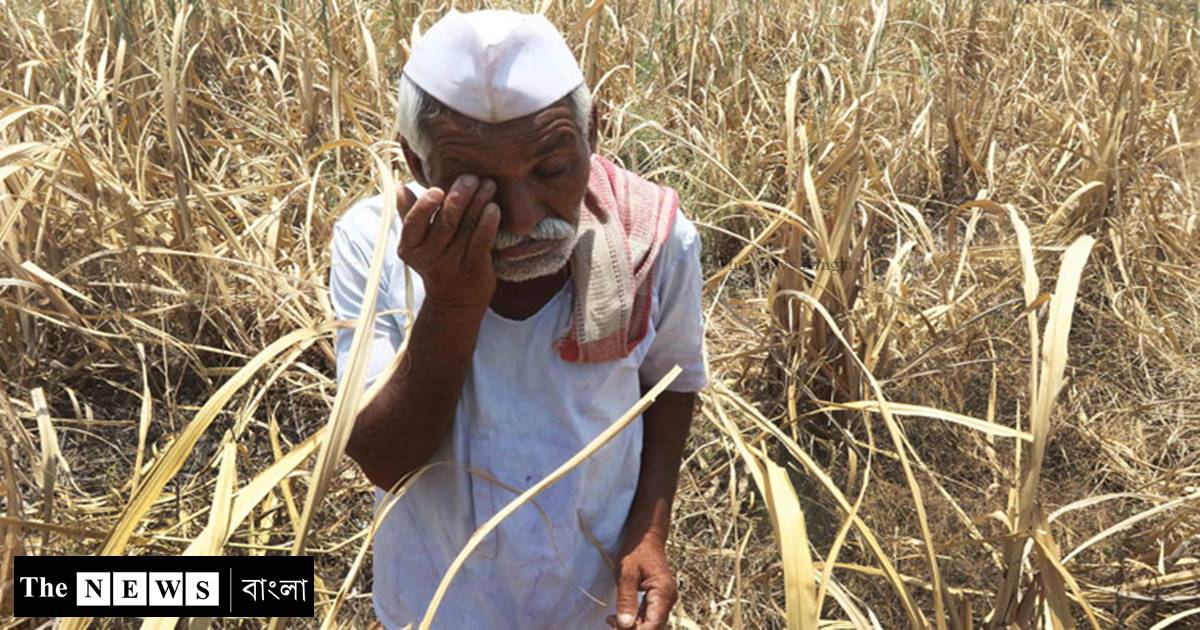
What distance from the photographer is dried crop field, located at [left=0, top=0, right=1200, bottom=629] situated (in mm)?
2188

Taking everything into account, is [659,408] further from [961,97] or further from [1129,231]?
[961,97]

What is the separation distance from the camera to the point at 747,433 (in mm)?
2576

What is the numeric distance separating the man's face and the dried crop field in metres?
0.35

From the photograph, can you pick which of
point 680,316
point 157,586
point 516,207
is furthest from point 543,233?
point 157,586

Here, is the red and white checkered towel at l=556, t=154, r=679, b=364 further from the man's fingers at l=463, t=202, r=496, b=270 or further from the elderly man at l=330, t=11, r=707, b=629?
the man's fingers at l=463, t=202, r=496, b=270

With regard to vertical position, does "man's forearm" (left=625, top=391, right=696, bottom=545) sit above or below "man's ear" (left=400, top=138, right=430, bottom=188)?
below

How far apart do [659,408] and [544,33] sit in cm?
57

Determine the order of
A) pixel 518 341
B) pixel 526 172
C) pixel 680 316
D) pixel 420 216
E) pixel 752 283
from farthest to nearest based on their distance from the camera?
1. pixel 752 283
2. pixel 680 316
3. pixel 518 341
4. pixel 526 172
5. pixel 420 216

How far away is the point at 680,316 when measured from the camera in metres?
1.45

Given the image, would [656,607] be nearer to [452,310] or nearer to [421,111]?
[452,310]

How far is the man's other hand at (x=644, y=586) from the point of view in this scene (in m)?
1.37

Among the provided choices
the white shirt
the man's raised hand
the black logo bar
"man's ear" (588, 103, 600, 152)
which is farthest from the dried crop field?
"man's ear" (588, 103, 600, 152)

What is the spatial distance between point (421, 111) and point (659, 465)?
60 centimetres

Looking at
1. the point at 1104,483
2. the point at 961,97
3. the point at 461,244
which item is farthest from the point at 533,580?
the point at 961,97
